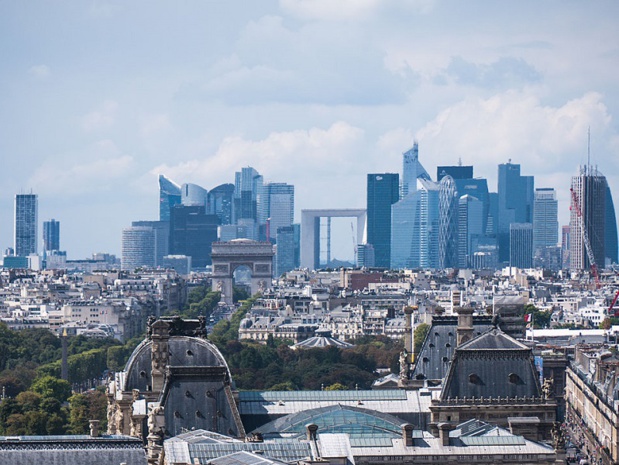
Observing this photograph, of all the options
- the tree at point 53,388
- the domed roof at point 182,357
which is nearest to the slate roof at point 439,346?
the domed roof at point 182,357

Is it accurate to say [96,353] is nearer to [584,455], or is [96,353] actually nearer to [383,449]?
[584,455]

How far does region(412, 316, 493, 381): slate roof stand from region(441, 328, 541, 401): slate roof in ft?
28.9

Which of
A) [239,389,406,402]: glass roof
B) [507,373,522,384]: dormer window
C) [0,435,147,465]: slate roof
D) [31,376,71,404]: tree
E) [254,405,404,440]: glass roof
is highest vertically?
[507,373,522,384]: dormer window

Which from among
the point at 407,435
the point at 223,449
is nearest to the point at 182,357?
the point at 407,435

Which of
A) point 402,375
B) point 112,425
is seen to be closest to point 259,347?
point 402,375

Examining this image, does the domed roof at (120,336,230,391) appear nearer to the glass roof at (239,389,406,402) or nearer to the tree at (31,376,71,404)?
the glass roof at (239,389,406,402)

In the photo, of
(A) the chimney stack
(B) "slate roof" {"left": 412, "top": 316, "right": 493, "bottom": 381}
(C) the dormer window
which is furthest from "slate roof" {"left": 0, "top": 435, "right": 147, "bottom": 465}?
(B) "slate roof" {"left": 412, "top": 316, "right": 493, "bottom": 381}

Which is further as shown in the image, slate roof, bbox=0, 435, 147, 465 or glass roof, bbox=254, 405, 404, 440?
glass roof, bbox=254, 405, 404, 440

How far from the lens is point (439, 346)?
281ft

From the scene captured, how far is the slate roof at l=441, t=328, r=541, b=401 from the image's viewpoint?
75.4 m

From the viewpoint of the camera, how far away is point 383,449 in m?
61.4

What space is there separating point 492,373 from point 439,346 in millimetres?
10132

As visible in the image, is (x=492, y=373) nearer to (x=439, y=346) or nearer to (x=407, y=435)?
(x=439, y=346)

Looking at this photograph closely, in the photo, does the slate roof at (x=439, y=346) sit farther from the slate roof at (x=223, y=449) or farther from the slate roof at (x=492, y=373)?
the slate roof at (x=223, y=449)
